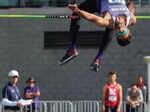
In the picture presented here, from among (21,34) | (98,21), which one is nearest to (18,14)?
(21,34)

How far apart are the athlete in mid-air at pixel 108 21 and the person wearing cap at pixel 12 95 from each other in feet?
9.52

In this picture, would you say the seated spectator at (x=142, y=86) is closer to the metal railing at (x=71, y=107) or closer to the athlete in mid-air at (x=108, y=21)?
the athlete in mid-air at (x=108, y=21)

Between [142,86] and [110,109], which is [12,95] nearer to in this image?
[110,109]

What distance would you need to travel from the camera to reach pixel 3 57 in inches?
475

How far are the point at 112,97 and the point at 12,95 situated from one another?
176cm

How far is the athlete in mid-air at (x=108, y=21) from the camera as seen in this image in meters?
11.2

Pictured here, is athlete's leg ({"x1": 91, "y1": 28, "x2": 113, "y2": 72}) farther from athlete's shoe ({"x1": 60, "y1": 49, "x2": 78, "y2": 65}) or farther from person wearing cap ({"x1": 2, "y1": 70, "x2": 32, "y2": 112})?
person wearing cap ({"x1": 2, "y1": 70, "x2": 32, "y2": 112})

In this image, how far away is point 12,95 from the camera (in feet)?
28.3

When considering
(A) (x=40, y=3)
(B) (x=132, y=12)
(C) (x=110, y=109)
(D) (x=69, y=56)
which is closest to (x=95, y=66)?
(D) (x=69, y=56)

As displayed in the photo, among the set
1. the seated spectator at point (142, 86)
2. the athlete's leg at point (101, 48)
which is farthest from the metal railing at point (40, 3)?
the seated spectator at point (142, 86)

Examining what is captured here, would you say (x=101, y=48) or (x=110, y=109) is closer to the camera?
(x=110, y=109)

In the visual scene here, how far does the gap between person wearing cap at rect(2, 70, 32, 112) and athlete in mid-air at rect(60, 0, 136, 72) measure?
2.90 metres

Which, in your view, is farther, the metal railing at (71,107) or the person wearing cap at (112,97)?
the metal railing at (71,107)

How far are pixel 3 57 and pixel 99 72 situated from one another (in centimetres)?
238
